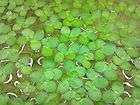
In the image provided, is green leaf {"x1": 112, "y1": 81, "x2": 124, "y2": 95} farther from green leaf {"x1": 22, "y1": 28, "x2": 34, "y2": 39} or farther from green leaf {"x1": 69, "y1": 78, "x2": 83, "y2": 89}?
green leaf {"x1": 22, "y1": 28, "x2": 34, "y2": 39}

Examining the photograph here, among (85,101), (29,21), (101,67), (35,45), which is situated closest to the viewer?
(85,101)

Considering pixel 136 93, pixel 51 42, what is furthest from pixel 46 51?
pixel 136 93

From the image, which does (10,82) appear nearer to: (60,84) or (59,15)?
(60,84)


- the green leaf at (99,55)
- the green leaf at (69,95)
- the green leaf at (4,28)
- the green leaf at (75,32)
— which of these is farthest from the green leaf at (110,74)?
the green leaf at (4,28)

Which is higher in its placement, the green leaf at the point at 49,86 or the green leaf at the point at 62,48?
the green leaf at the point at 62,48

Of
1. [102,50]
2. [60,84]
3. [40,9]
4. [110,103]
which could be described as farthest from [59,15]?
[110,103]

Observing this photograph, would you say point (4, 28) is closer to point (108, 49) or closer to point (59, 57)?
point (59, 57)

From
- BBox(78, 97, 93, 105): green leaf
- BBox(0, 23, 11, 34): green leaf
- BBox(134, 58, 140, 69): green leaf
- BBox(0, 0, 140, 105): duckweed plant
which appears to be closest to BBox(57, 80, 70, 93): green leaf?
BBox(0, 0, 140, 105): duckweed plant

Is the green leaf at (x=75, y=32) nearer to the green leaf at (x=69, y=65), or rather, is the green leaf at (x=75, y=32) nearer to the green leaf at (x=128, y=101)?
the green leaf at (x=69, y=65)
